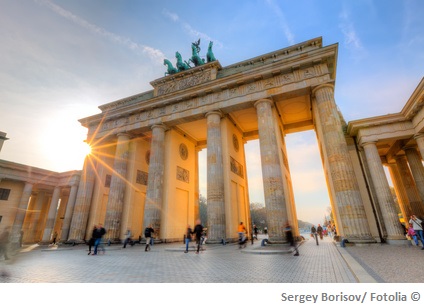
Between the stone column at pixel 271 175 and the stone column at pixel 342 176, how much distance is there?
9.66 feet

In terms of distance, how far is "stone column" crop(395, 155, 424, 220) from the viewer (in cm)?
1552

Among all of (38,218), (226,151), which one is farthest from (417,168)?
(38,218)

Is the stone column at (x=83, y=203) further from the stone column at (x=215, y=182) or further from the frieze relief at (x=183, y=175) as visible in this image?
the stone column at (x=215, y=182)

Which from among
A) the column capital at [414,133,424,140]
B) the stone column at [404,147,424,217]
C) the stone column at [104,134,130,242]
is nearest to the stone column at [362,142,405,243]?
the column capital at [414,133,424,140]

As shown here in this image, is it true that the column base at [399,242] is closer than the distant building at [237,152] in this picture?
Yes

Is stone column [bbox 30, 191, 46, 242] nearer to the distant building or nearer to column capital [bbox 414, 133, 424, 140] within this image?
the distant building

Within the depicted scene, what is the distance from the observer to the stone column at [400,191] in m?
16.5

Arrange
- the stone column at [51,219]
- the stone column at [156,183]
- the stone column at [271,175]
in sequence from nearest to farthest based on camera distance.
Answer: the stone column at [271,175]
the stone column at [156,183]
the stone column at [51,219]

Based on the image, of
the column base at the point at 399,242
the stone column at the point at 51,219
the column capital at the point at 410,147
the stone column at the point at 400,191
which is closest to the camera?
the column base at the point at 399,242

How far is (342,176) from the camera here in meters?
11.8

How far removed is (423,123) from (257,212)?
67589 millimetres

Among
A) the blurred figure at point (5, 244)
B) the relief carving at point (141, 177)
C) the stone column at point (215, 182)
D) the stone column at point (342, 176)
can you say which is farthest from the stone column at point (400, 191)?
the blurred figure at point (5, 244)

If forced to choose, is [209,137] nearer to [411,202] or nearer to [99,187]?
[99,187]
